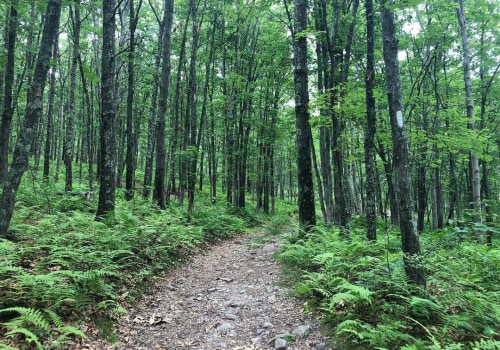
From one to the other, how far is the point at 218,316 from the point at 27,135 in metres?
5.23

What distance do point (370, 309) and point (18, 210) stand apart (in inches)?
381

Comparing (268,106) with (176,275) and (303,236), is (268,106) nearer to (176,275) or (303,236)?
(303,236)

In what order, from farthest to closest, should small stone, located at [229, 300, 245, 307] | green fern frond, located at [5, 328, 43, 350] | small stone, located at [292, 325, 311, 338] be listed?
small stone, located at [229, 300, 245, 307] → small stone, located at [292, 325, 311, 338] → green fern frond, located at [5, 328, 43, 350]

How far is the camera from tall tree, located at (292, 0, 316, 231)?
9820 mm

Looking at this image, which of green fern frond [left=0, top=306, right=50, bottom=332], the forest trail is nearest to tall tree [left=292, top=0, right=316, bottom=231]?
the forest trail

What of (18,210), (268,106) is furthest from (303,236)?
(268,106)

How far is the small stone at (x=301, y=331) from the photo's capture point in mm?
4543

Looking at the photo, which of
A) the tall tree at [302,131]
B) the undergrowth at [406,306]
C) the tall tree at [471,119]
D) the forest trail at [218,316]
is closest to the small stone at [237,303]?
the forest trail at [218,316]

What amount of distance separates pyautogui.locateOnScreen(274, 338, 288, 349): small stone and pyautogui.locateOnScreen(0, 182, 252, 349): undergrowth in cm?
239

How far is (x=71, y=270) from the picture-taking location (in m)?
5.02

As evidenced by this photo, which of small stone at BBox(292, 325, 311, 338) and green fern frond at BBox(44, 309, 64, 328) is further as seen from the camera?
small stone at BBox(292, 325, 311, 338)

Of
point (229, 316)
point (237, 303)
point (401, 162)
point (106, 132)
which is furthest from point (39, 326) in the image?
point (106, 132)

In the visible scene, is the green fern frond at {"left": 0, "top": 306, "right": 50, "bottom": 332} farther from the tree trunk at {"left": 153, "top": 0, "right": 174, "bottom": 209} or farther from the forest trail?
the tree trunk at {"left": 153, "top": 0, "right": 174, "bottom": 209}

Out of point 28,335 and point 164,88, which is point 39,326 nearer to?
point 28,335
